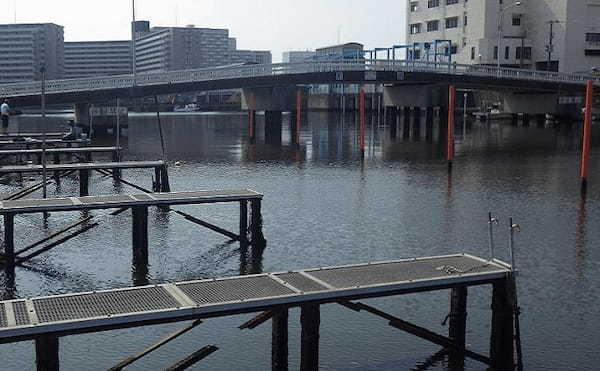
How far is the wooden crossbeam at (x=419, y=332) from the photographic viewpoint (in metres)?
13.8

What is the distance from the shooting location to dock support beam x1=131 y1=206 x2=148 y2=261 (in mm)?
22438

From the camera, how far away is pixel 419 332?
14.1 metres

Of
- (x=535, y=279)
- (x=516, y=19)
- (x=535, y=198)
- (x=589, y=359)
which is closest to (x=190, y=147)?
(x=535, y=198)

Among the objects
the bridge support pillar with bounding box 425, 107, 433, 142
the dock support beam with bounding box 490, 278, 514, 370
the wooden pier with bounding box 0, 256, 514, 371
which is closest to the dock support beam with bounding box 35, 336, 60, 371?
the wooden pier with bounding box 0, 256, 514, 371

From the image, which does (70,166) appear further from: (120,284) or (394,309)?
(394,309)

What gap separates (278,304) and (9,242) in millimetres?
11375

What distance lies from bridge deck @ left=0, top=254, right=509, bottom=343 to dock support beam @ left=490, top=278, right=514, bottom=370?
1.06ft

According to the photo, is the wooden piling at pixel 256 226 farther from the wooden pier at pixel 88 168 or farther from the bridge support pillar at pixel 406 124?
the bridge support pillar at pixel 406 124

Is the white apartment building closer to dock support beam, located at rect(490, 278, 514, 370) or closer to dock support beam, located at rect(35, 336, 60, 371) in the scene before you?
dock support beam, located at rect(490, 278, 514, 370)

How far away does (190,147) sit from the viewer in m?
71.9

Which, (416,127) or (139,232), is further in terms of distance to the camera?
(416,127)

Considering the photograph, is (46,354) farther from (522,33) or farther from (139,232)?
(522,33)

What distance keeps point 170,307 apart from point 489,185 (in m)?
31.3

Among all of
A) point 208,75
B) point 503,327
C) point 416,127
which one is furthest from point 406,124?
point 503,327
